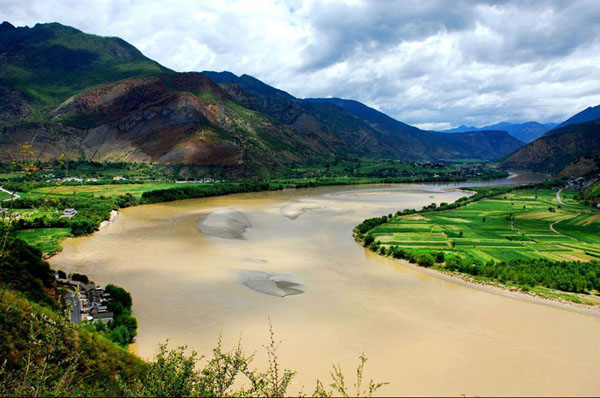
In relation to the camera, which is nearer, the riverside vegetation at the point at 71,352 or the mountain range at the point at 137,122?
the riverside vegetation at the point at 71,352

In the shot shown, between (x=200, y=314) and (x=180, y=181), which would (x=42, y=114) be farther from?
(x=200, y=314)

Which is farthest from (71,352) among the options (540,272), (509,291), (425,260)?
(540,272)

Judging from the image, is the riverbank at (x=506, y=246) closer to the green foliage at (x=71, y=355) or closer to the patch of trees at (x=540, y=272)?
the patch of trees at (x=540, y=272)

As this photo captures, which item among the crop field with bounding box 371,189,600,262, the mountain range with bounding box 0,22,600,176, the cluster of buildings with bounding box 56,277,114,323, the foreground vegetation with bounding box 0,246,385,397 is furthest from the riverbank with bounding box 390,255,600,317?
the mountain range with bounding box 0,22,600,176

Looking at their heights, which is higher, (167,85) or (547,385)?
(167,85)

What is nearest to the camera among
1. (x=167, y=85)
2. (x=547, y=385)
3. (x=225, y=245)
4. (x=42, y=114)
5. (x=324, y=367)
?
(x=547, y=385)

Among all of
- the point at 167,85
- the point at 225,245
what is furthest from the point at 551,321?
the point at 167,85

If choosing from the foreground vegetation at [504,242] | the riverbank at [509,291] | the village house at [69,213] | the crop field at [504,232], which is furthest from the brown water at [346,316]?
the village house at [69,213]
